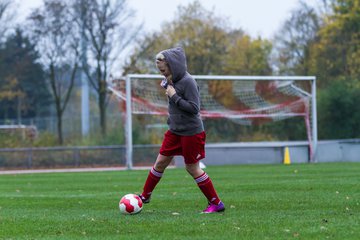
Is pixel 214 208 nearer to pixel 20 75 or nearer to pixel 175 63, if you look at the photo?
pixel 175 63

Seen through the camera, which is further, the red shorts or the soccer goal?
the soccer goal

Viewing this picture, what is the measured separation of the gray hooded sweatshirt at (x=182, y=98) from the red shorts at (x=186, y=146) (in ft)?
0.24

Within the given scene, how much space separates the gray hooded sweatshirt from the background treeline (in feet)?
86.9

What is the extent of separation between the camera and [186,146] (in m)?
9.20

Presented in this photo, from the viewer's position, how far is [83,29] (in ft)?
142

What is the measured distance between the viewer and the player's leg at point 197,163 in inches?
362

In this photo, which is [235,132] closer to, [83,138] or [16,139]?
[83,138]

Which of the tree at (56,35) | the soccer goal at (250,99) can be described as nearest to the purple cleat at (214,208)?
the soccer goal at (250,99)

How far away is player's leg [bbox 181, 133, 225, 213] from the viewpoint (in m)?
9.20

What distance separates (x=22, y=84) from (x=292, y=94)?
2843 cm

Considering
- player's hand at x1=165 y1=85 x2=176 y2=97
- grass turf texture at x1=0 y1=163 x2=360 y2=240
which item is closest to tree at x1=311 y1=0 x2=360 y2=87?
grass turf texture at x1=0 y1=163 x2=360 y2=240

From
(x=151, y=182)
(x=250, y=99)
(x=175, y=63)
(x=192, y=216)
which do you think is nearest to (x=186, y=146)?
(x=151, y=182)

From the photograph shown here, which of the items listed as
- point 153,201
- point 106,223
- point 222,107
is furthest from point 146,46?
point 106,223

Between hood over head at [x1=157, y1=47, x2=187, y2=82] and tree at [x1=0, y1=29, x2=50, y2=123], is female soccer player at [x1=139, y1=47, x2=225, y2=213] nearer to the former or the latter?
hood over head at [x1=157, y1=47, x2=187, y2=82]
